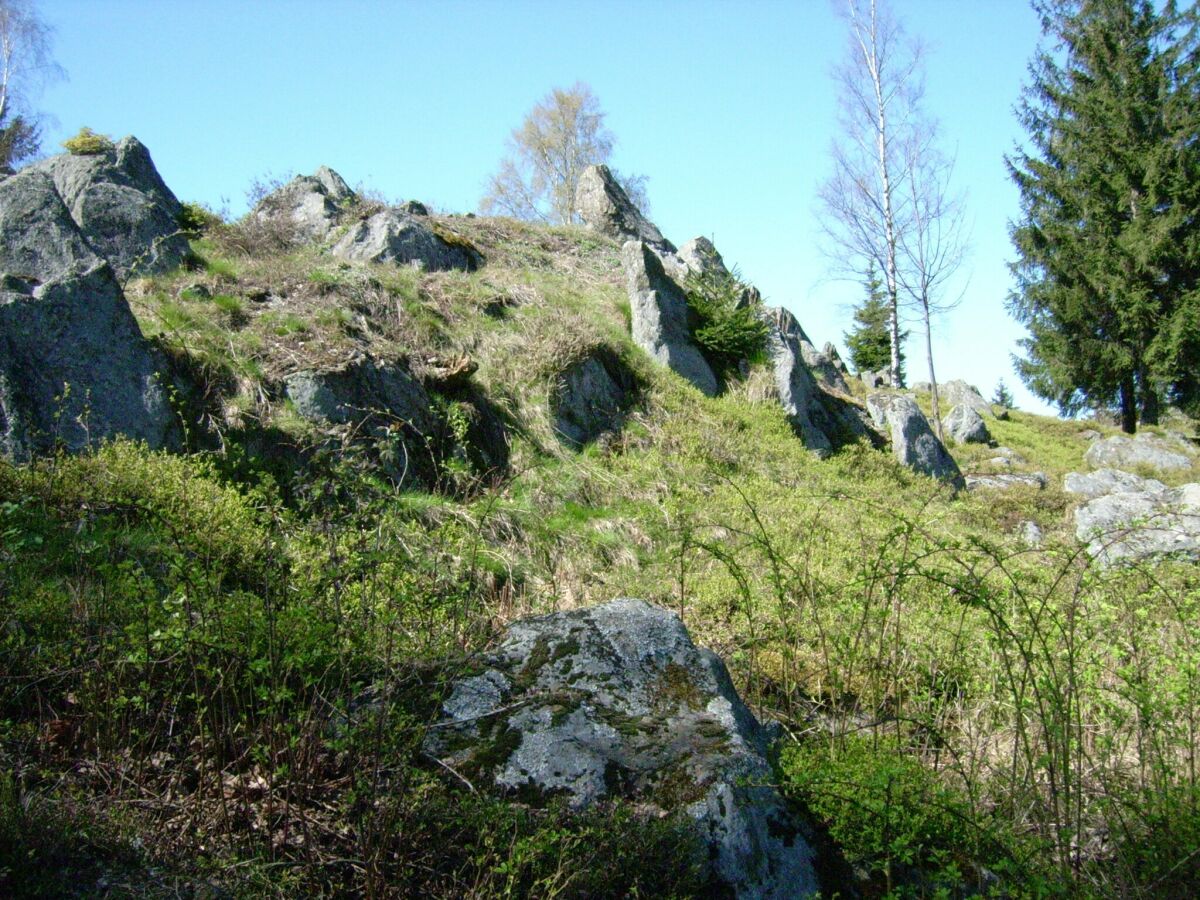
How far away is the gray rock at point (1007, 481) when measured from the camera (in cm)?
1557

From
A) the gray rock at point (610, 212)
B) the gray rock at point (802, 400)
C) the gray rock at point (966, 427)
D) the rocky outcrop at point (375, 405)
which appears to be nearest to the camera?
the rocky outcrop at point (375, 405)

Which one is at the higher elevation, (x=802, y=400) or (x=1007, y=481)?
(x=802, y=400)

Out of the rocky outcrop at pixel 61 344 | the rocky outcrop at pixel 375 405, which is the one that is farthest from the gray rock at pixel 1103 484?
the rocky outcrop at pixel 61 344

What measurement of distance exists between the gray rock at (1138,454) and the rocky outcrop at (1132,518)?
2897 mm

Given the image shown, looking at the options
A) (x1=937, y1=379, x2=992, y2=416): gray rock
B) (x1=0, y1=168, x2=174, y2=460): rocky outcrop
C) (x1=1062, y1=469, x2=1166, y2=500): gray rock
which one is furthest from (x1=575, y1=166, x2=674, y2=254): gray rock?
(x1=0, y1=168, x2=174, y2=460): rocky outcrop

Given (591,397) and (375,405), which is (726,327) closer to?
(591,397)

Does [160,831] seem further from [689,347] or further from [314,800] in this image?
[689,347]

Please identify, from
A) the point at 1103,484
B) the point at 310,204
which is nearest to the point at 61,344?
the point at 310,204

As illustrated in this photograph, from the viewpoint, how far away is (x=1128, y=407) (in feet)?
83.4

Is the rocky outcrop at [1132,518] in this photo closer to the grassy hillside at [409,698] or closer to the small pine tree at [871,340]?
the grassy hillside at [409,698]

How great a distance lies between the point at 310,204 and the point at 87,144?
348 cm

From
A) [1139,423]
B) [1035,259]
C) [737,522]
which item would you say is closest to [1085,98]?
[1035,259]

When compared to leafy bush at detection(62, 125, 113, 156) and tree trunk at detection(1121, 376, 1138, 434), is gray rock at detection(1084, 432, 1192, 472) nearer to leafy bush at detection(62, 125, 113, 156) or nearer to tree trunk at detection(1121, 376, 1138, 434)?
tree trunk at detection(1121, 376, 1138, 434)

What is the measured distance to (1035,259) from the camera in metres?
26.0
